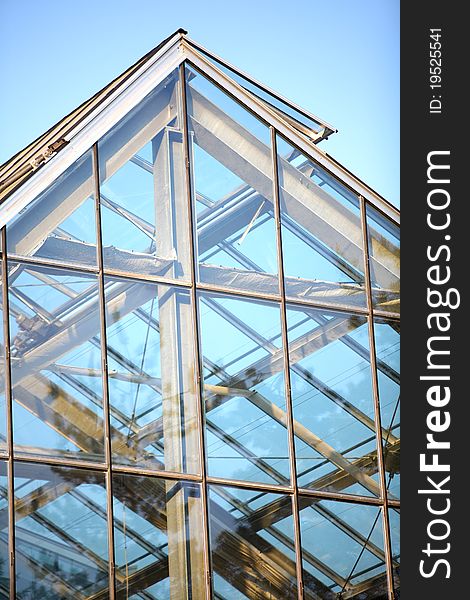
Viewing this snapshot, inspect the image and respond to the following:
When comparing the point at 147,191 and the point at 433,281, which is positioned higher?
the point at 147,191

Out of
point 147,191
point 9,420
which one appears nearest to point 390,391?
point 147,191

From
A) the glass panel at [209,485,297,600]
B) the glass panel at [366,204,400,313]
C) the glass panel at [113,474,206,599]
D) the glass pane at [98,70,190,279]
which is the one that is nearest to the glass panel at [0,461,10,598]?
the glass panel at [113,474,206,599]

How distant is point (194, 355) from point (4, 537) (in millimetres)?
3935

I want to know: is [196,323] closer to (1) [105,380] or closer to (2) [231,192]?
(1) [105,380]

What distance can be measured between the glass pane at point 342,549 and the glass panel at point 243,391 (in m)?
0.86

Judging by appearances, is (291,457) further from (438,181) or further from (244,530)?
(438,181)

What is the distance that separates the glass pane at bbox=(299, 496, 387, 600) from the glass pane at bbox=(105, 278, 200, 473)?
2094 millimetres

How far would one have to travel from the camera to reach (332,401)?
1700 centimetres

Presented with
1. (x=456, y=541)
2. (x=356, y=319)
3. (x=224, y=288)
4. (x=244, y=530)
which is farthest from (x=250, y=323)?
(x=456, y=541)

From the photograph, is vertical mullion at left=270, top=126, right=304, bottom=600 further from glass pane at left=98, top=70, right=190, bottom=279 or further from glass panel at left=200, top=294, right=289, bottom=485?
glass pane at left=98, top=70, right=190, bottom=279

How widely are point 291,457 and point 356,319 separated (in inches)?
106

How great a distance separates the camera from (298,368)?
16969 mm

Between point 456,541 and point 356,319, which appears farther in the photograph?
point 356,319

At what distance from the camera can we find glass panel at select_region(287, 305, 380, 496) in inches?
658
